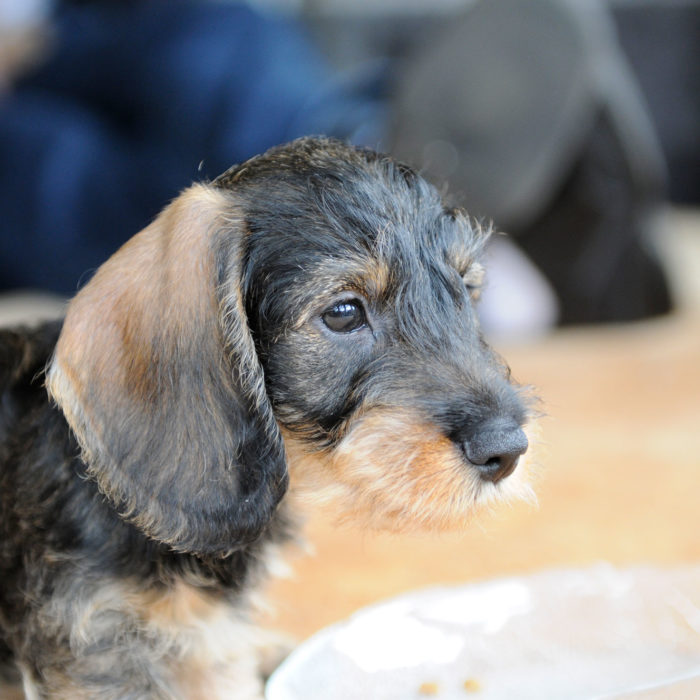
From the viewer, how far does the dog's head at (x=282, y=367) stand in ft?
5.13

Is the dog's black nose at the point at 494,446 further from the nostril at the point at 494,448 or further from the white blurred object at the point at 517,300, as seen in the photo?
the white blurred object at the point at 517,300

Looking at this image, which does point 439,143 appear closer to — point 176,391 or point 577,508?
point 577,508

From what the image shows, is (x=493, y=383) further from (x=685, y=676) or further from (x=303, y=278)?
(x=685, y=676)

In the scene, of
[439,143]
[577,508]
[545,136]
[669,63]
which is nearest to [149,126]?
[439,143]

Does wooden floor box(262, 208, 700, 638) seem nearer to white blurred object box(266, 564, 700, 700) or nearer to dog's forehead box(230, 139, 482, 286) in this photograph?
white blurred object box(266, 564, 700, 700)

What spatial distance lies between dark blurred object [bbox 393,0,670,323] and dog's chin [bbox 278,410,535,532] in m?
2.86

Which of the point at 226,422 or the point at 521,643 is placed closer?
the point at 226,422

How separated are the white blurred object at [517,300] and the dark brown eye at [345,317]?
2.97 meters

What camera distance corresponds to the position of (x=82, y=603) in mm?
1600

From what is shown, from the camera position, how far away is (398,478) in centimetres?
159

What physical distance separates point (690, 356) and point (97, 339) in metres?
2.98

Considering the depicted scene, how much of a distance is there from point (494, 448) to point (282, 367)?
1.29 feet

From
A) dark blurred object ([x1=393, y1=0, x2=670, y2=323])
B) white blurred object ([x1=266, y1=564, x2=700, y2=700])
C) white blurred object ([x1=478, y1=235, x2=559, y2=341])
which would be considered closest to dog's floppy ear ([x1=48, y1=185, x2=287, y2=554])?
white blurred object ([x1=266, y1=564, x2=700, y2=700])

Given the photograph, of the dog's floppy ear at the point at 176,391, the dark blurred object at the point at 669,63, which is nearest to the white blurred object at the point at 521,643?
the dog's floppy ear at the point at 176,391
